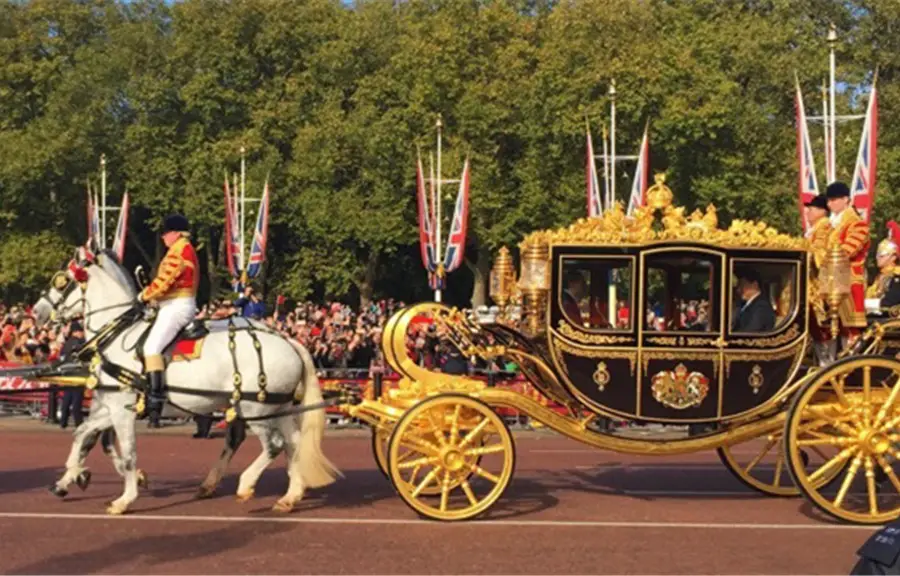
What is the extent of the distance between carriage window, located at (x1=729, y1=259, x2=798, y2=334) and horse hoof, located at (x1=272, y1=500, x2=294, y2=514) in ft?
13.2

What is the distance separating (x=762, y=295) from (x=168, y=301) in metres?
5.11

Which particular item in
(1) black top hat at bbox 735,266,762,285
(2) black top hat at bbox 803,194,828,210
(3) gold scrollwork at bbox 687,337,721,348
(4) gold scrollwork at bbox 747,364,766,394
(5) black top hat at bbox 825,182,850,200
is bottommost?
(4) gold scrollwork at bbox 747,364,766,394

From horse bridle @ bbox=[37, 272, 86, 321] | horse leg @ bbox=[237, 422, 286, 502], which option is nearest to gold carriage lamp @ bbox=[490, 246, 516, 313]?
horse leg @ bbox=[237, 422, 286, 502]

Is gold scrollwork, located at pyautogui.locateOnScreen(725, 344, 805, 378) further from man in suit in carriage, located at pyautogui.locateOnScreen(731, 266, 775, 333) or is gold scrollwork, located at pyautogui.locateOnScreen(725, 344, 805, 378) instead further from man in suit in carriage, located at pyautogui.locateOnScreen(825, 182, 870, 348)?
man in suit in carriage, located at pyautogui.locateOnScreen(825, 182, 870, 348)

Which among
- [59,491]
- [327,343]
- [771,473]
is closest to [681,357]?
[771,473]

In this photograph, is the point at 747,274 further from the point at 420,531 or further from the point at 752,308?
the point at 420,531

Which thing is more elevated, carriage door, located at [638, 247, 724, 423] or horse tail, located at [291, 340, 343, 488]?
carriage door, located at [638, 247, 724, 423]

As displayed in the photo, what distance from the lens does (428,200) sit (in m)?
46.1

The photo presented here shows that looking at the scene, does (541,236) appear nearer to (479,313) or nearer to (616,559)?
(479,313)

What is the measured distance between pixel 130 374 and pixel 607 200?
2801 cm

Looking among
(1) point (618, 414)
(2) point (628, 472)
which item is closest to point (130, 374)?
(1) point (618, 414)

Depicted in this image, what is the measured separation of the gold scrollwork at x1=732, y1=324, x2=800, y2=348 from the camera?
11281mm

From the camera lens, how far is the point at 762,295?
37.9 feet

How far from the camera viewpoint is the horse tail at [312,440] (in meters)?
11.6
